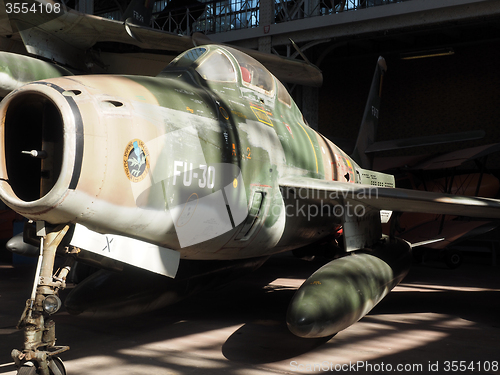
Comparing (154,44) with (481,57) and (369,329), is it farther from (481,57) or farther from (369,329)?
(481,57)

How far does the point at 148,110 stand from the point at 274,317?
126 inches

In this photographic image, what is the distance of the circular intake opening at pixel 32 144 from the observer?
3.08 m

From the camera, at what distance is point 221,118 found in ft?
13.4

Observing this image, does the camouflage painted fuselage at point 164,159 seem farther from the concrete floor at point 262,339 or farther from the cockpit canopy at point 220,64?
the concrete floor at point 262,339

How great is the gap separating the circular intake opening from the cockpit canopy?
1731 mm

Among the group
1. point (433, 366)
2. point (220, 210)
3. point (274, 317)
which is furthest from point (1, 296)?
point (433, 366)

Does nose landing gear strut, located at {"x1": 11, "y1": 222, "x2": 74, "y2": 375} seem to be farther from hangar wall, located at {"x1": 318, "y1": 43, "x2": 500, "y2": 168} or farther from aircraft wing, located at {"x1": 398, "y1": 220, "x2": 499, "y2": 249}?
hangar wall, located at {"x1": 318, "y1": 43, "x2": 500, "y2": 168}

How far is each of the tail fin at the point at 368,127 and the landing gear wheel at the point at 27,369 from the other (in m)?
7.80

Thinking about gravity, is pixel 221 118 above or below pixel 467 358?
above

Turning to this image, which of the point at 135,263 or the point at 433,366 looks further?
the point at 433,366

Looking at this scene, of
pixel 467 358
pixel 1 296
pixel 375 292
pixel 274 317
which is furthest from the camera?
pixel 1 296

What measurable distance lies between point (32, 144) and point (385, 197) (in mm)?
3627

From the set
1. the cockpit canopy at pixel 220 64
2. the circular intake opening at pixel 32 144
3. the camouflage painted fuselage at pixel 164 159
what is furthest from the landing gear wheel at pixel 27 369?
the cockpit canopy at pixel 220 64

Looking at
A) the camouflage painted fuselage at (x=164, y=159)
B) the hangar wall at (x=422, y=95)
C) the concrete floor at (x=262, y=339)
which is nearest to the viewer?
the camouflage painted fuselage at (x=164, y=159)
